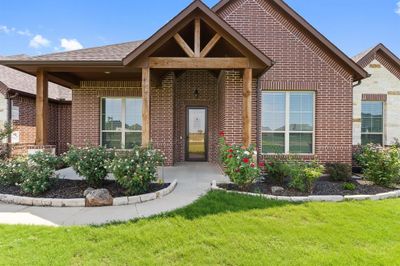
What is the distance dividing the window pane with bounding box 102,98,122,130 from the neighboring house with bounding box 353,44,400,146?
370 inches

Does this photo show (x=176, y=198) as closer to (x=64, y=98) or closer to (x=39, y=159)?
(x=39, y=159)

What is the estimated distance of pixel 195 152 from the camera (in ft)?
37.9

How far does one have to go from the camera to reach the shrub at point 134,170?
588cm

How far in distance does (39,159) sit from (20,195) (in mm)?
890

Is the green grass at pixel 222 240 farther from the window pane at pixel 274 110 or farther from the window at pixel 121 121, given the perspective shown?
the window at pixel 121 121

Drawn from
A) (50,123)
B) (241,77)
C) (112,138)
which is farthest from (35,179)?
(50,123)

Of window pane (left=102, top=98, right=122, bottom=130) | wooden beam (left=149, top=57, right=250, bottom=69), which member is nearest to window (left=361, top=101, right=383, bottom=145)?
wooden beam (left=149, top=57, right=250, bottom=69)

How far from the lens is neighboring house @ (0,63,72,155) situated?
11860mm

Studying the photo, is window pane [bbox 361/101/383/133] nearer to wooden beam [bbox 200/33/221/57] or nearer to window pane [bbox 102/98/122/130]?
wooden beam [bbox 200/33/221/57]

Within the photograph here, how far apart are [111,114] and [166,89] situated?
2.50 m

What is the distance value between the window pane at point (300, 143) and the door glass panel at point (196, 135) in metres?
3.85

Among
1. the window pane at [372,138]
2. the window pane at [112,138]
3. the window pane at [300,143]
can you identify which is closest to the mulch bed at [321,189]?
the window pane at [300,143]

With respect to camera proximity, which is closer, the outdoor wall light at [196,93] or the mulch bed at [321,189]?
the mulch bed at [321,189]

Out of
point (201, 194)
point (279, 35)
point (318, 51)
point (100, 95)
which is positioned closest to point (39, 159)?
point (201, 194)
